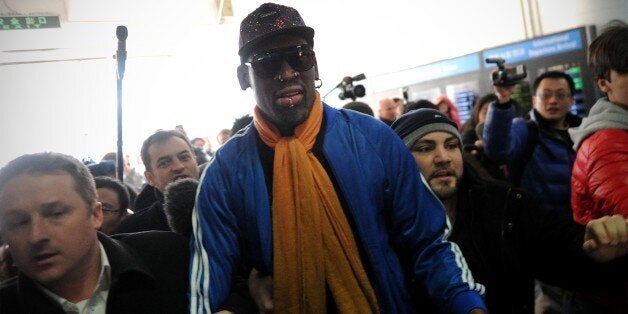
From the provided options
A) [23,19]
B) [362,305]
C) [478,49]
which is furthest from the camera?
[23,19]

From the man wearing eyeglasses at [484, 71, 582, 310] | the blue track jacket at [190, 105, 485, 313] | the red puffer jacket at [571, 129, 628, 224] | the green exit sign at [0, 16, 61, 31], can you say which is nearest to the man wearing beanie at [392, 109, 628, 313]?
the red puffer jacket at [571, 129, 628, 224]

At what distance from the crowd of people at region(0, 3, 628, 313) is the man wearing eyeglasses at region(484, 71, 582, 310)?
83 centimetres

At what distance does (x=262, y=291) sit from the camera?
52.8 inches

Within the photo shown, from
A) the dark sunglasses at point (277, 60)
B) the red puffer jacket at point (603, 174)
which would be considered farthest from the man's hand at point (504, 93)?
the dark sunglasses at point (277, 60)

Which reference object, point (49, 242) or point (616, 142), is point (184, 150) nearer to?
point (49, 242)

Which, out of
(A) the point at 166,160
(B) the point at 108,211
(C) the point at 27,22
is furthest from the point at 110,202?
(C) the point at 27,22

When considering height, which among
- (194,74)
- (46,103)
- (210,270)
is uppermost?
(194,74)

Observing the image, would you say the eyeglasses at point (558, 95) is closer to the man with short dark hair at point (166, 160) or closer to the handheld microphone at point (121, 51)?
the man with short dark hair at point (166, 160)

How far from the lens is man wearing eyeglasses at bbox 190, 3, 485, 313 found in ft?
4.19

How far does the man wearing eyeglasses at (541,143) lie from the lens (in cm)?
247

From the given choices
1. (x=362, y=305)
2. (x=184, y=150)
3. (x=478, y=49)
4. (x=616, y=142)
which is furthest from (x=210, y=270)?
(x=478, y=49)

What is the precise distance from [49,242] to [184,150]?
5.03 feet

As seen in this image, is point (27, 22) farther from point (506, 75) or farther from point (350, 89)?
point (506, 75)

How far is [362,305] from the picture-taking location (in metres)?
1.27
